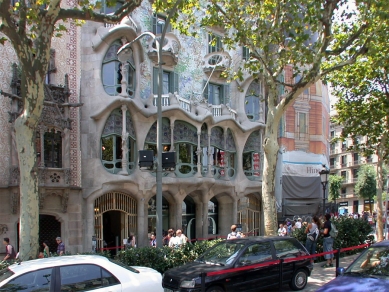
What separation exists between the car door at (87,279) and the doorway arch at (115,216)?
12733 millimetres

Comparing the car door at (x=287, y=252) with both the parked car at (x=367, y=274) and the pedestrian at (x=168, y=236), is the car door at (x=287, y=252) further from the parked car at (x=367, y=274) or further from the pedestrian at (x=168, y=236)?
the pedestrian at (x=168, y=236)

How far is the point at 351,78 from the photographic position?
20875mm

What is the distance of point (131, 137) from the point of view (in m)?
20.6

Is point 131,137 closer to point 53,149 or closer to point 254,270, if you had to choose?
point 53,149

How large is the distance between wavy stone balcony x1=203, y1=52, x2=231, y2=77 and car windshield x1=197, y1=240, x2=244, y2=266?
15435 millimetres

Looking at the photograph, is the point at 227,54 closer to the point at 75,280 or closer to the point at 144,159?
the point at 144,159

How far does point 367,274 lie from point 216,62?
18633 millimetres

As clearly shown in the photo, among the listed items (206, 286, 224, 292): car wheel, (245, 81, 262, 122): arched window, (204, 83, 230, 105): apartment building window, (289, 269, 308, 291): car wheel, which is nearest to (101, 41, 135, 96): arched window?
(204, 83, 230, 105): apartment building window

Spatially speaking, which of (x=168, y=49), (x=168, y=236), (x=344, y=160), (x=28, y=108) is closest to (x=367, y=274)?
(x=28, y=108)

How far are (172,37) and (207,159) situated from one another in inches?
267

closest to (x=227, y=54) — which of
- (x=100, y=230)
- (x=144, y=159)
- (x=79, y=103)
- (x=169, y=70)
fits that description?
(x=169, y=70)

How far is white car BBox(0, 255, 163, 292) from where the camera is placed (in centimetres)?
681

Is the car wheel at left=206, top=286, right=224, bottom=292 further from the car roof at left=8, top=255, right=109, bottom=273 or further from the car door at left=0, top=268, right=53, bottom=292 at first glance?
the car door at left=0, top=268, right=53, bottom=292

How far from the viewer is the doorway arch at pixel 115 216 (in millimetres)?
20016
